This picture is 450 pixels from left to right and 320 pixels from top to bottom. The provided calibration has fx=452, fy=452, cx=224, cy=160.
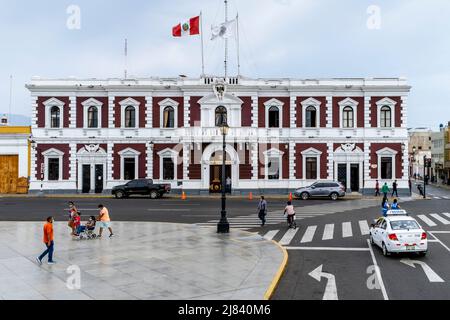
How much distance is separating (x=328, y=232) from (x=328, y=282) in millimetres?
9746

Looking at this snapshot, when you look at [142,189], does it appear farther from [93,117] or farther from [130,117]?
[93,117]

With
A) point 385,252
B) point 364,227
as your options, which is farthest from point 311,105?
point 385,252

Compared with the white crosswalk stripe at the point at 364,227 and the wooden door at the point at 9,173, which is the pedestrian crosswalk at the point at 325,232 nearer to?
the white crosswalk stripe at the point at 364,227

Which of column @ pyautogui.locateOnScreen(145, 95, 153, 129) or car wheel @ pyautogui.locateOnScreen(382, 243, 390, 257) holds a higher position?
column @ pyautogui.locateOnScreen(145, 95, 153, 129)

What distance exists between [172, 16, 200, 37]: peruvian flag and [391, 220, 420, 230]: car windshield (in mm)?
33161

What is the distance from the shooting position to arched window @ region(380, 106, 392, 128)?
46906 millimetres

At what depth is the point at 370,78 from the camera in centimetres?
4681

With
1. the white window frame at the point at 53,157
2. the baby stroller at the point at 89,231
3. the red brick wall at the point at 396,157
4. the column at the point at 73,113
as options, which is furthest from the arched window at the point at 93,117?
the red brick wall at the point at 396,157

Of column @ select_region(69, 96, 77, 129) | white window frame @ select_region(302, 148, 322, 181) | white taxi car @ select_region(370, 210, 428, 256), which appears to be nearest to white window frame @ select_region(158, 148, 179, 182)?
column @ select_region(69, 96, 77, 129)

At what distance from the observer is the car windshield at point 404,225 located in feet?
→ 56.5

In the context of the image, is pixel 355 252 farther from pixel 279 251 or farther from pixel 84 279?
pixel 84 279

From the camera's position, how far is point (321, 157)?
47125 mm

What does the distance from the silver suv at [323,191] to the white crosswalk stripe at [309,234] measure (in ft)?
57.7

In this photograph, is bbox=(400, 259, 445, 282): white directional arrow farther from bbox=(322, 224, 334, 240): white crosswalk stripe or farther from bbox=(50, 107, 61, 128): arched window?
bbox=(50, 107, 61, 128): arched window
